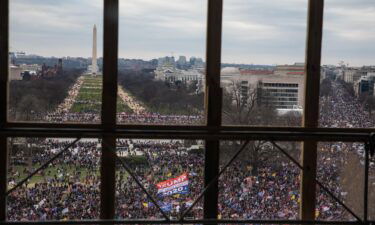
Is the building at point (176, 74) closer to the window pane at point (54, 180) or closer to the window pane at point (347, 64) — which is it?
the window pane at point (54, 180)

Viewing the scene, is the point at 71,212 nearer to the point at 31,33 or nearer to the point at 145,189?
the point at 145,189

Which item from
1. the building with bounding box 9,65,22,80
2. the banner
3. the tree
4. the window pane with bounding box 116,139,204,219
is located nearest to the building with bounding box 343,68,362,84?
the tree

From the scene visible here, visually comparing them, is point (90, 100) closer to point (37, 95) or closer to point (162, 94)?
point (37, 95)

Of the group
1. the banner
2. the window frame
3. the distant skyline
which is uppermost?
the distant skyline

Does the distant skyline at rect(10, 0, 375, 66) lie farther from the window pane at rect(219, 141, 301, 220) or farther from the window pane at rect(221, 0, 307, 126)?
the window pane at rect(219, 141, 301, 220)

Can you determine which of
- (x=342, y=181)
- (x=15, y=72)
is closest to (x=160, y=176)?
(x=15, y=72)

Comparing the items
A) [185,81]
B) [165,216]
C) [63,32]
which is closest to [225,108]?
[185,81]
